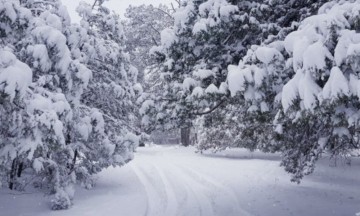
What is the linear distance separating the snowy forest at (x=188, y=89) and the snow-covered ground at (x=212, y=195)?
0.12 meters

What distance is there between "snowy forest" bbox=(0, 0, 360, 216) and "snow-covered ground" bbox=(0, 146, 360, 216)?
12cm

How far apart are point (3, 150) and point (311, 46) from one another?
20.4 ft

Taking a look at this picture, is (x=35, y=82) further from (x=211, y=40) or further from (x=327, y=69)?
(x=327, y=69)

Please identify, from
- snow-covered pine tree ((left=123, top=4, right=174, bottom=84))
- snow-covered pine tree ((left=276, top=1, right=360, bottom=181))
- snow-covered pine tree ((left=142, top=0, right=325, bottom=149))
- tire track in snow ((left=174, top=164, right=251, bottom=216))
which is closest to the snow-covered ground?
tire track in snow ((left=174, top=164, right=251, bottom=216))

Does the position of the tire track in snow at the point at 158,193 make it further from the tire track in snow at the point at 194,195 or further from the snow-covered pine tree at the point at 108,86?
the snow-covered pine tree at the point at 108,86

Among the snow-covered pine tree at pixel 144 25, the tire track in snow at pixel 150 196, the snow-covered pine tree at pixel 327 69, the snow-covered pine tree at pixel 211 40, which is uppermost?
the snow-covered pine tree at pixel 144 25

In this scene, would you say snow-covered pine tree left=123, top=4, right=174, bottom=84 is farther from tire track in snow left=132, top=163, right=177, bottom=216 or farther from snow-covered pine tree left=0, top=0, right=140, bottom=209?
snow-covered pine tree left=0, top=0, right=140, bottom=209

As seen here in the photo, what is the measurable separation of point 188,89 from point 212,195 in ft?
19.6

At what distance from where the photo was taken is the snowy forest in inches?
216

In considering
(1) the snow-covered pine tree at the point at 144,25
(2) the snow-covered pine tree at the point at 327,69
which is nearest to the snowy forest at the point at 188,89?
(2) the snow-covered pine tree at the point at 327,69

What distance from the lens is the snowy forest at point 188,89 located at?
548 cm

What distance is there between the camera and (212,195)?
13.7m

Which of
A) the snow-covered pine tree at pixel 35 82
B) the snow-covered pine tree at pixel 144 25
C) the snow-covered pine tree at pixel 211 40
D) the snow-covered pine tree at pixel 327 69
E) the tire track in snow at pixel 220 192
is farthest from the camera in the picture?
the snow-covered pine tree at pixel 144 25

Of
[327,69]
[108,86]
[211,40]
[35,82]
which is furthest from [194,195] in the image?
[327,69]
